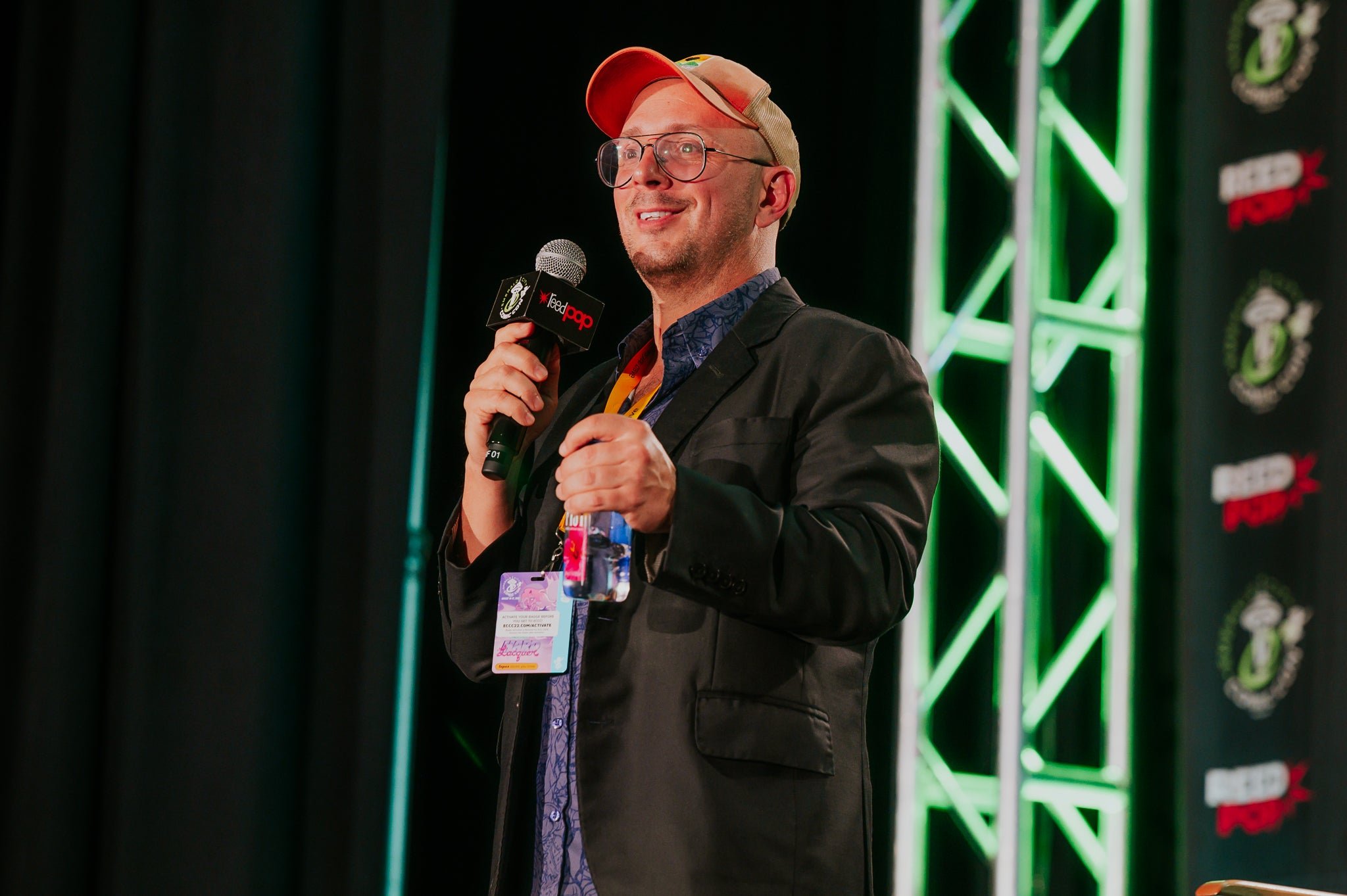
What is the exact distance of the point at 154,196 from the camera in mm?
2959

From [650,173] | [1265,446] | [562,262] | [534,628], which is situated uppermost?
[650,173]

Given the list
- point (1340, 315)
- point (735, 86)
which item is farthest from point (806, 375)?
point (1340, 315)

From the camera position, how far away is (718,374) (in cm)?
A: 164

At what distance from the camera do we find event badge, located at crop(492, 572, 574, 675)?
158 centimetres

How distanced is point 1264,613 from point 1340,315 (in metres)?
0.59

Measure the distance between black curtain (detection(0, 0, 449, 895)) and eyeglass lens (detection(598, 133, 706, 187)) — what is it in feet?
4.02

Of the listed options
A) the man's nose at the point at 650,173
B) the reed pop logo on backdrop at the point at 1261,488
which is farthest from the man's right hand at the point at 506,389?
the reed pop logo on backdrop at the point at 1261,488

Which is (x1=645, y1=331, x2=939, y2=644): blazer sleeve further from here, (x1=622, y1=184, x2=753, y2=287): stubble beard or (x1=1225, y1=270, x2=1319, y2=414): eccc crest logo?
(x1=1225, y1=270, x2=1319, y2=414): eccc crest logo

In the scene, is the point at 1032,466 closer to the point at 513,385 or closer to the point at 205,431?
the point at 205,431

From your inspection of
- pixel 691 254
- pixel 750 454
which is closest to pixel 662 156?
pixel 691 254

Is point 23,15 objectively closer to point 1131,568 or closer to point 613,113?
point 613,113

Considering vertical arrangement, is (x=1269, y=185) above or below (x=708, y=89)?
above

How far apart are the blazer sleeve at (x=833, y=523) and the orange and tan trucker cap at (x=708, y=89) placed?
39 cm

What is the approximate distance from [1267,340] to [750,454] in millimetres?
1706
